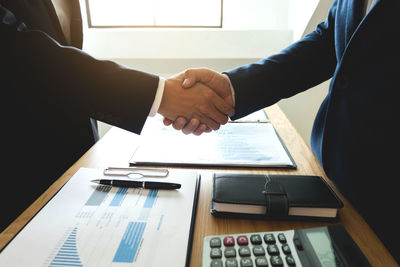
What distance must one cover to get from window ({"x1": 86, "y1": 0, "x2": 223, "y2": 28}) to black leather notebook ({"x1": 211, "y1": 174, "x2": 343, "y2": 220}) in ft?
5.46

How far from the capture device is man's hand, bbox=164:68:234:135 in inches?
33.3

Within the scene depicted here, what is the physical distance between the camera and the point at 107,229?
412 millimetres

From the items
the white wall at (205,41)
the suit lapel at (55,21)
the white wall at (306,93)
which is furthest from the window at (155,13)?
the suit lapel at (55,21)

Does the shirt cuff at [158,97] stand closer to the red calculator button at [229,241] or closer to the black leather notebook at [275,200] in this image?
the black leather notebook at [275,200]

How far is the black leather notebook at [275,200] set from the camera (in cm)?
43

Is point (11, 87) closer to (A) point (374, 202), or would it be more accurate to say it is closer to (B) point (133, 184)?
(B) point (133, 184)

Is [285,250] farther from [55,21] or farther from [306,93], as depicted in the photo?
[306,93]

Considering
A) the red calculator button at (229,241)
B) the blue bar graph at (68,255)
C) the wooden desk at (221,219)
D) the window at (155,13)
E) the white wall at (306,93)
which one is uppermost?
the window at (155,13)

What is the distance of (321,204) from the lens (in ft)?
1.41

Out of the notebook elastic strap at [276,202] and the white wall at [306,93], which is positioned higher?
the white wall at [306,93]

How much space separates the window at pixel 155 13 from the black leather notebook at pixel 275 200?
166 cm

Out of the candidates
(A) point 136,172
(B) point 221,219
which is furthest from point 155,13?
(B) point 221,219

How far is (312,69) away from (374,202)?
48 cm

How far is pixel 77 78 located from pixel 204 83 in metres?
0.39
